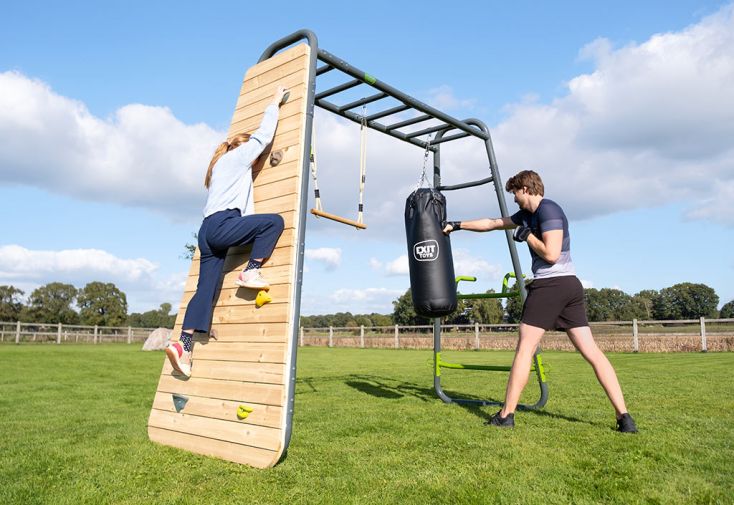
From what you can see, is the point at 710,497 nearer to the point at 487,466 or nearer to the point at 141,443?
the point at 487,466

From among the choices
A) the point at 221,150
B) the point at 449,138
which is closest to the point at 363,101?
the point at 449,138

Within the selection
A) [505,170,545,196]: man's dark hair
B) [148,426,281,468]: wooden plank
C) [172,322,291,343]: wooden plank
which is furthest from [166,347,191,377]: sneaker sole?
[505,170,545,196]: man's dark hair

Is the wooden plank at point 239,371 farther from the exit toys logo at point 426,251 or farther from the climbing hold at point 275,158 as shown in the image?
the exit toys logo at point 426,251

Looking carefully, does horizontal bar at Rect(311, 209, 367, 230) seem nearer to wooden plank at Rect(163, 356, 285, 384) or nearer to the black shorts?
wooden plank at Rect(163, 356, 285, 384)

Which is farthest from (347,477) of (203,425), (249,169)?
(249,169)

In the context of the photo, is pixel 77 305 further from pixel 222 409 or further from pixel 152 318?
pixel 222 409

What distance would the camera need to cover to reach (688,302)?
92.8 metres

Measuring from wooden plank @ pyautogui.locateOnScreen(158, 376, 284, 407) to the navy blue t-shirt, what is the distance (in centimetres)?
209

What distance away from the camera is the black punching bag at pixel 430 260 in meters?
4.51

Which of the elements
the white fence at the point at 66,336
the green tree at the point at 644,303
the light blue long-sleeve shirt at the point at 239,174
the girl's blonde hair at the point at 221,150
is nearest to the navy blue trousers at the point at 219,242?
the light blue long-sleeve shirt at the point at 239,174

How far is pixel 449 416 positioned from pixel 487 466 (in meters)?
1.59

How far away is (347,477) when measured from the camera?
264 centimetres

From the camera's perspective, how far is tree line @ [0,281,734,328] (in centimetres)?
7024

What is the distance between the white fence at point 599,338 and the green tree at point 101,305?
174ft
